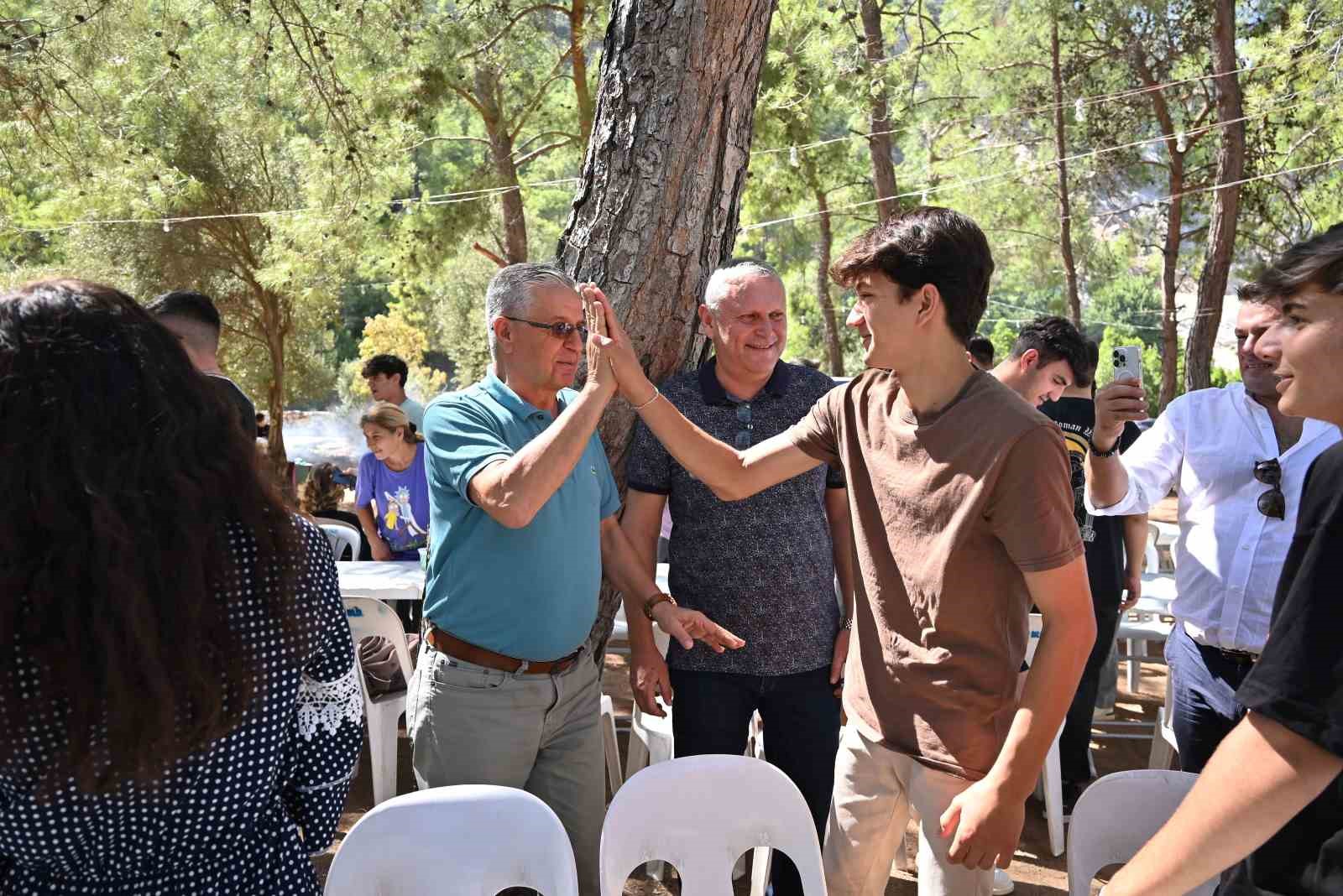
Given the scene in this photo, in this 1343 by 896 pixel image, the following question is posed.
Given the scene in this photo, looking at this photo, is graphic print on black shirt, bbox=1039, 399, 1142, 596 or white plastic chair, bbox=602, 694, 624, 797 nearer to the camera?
white plastic chair, bbox=602, 694, 624, 797

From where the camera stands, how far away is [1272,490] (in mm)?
2682

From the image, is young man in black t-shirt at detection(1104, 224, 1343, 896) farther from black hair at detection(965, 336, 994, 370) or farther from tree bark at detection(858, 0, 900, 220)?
tree bark at detection(858, 0, 900, 220)

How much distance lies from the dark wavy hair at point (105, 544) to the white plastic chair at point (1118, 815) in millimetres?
1705

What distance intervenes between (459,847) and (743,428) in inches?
51.0

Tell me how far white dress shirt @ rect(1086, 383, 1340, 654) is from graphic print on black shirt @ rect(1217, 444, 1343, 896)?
1.51 metres

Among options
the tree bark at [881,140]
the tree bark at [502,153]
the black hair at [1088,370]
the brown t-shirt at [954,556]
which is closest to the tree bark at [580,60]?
the tree bark at [502,153]

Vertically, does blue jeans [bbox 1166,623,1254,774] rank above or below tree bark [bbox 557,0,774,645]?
below

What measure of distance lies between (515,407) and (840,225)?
19650 millimetres

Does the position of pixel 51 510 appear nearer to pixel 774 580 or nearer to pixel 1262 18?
pixel 774 580

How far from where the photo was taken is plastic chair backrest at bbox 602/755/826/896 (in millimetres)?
2197

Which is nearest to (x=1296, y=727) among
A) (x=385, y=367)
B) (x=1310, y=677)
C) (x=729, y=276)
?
(x=1310, y=677)

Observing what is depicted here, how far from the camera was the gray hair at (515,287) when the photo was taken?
2541 millimetres

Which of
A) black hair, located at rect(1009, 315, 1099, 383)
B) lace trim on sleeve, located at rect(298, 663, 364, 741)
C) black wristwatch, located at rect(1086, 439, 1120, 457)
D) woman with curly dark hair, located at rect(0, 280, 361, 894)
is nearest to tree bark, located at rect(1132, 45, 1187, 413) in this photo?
black hair, located at rect(1009, 315, 1099, 383)

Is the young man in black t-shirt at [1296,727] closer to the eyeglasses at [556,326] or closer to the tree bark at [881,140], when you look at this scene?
the eyeglasses at [556,326]
